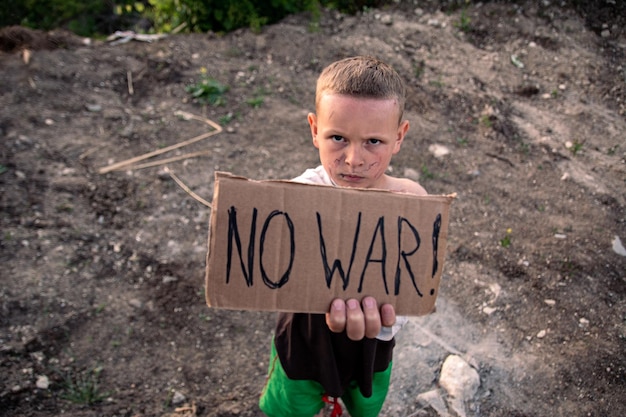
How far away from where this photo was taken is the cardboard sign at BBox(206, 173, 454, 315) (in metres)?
1.31

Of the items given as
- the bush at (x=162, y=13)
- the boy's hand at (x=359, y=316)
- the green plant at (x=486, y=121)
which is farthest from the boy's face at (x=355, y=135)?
the bush at (x=162, y=13)

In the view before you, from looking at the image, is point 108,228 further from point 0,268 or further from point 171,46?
point 171,46

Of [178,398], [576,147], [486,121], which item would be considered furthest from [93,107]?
[576,147]

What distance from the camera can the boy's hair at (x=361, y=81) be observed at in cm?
154

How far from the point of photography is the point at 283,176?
3.84m

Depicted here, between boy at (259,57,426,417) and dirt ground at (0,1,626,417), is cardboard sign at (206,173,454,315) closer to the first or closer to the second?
boy at (259,57,426,417)

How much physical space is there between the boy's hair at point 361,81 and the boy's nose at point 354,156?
0.17 meters

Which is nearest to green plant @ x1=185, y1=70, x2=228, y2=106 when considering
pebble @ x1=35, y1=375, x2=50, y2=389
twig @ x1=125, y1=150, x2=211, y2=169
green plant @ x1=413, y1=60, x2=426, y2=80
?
twig @ x1=125, y1=150, x2=211, y2=169

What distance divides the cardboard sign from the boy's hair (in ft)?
1.27

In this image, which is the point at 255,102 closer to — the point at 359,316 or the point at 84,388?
the point at 84,388

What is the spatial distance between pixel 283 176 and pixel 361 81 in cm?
234

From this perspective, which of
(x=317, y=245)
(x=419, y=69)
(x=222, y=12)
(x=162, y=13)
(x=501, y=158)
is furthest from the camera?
(x=162, y=13)

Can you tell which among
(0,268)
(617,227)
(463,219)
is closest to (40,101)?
(0,268)

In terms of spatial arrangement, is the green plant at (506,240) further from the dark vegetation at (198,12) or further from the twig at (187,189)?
the dark vegetation at (198,12)
